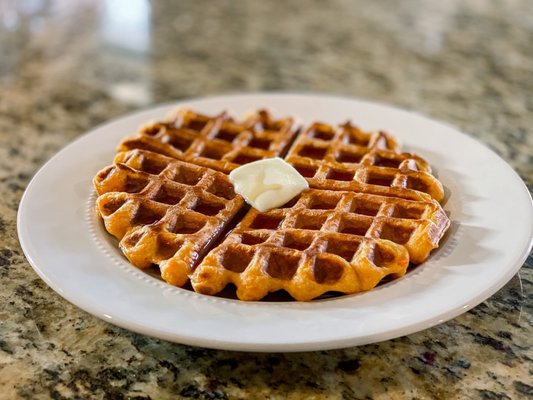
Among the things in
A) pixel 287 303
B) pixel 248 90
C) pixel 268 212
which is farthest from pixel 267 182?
pixel 248 90

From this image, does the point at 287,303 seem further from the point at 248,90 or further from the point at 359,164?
the point at 248,90

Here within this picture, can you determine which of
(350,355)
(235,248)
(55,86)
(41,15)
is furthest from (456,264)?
(41,15)

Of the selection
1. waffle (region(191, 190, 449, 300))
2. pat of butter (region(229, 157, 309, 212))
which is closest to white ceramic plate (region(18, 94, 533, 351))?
waffle (region(191, 190, 449, 300))

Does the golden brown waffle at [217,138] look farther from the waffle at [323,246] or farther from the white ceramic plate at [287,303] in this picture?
the waffle at [323,246]

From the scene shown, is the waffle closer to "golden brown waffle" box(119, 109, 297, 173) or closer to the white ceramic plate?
the white ceramic plate

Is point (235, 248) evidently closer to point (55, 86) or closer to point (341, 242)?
point (341, 242)

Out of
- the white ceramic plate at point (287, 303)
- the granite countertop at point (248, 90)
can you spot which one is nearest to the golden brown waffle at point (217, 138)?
the white ceramic plate at point (287, 303)
